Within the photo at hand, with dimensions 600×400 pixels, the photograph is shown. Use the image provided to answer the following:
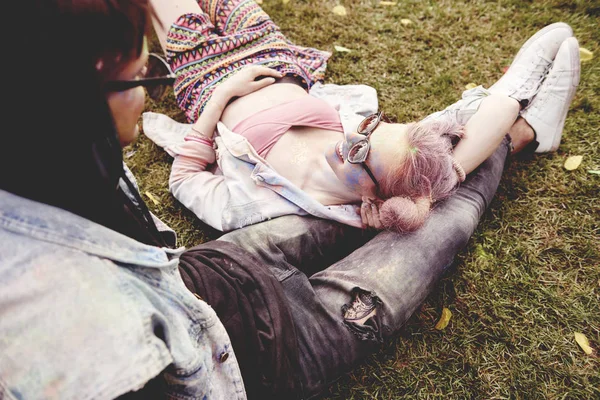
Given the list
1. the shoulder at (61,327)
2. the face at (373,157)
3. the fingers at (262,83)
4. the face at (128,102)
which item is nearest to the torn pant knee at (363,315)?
the face at (373,157)

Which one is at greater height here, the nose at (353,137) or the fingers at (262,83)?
the fingers at (262,83)

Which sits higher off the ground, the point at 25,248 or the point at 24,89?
the point at 24,89

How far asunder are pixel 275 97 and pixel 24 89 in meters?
2.04

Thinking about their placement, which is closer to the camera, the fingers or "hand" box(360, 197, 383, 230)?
"hand" box(360, 197, 383, 230)

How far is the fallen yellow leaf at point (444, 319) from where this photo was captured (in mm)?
2305

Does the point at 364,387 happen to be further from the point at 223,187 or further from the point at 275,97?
the point at 275,97

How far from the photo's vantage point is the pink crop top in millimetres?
2584

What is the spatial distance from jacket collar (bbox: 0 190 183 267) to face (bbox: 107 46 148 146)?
0.31 m

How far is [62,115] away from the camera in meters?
0.91


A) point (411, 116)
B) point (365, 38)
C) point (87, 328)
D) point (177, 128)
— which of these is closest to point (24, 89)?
point (87, 328)

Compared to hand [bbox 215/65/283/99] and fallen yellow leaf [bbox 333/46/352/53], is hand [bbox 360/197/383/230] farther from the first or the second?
fallen yellow leaf [bbox 333/46/352/53]

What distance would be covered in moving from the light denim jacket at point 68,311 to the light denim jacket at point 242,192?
135cm

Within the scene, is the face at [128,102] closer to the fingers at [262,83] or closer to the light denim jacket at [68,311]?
the light denim jacket at [68,311]

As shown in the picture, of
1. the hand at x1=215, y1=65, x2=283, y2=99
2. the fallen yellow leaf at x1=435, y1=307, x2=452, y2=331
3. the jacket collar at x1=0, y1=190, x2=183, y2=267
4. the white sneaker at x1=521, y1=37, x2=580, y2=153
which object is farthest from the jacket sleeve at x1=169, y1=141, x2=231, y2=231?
the white sneaker at x1=521, y1=37, x2=580, y2=153
